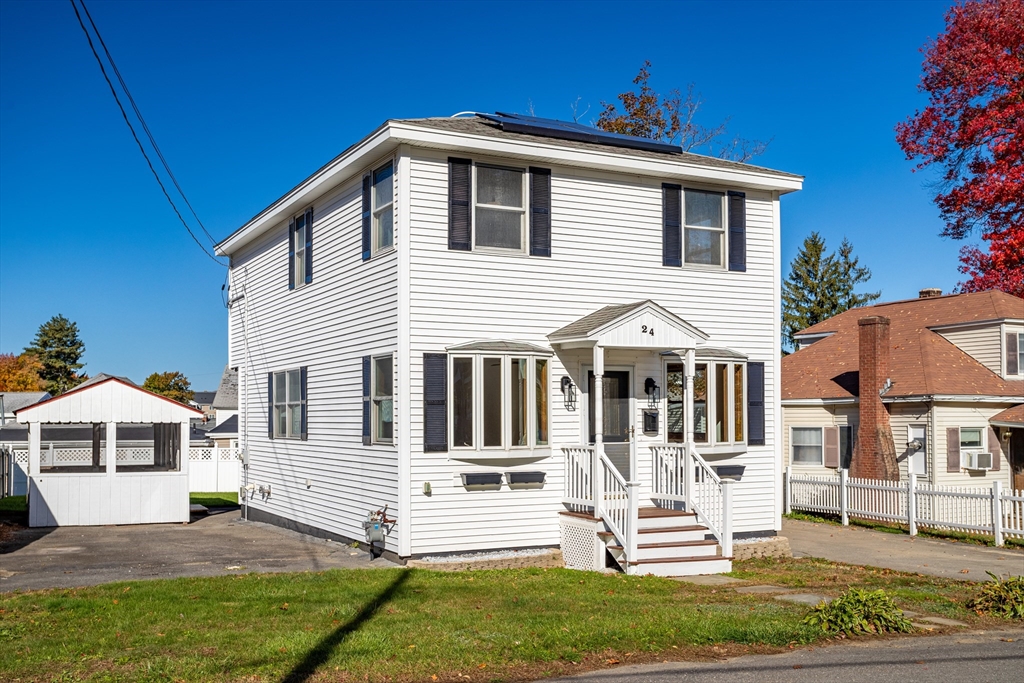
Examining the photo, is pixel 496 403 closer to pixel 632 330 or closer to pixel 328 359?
pixel 632 330

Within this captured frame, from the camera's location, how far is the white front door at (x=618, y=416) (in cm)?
1551

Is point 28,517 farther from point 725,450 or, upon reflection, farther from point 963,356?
point 963,356

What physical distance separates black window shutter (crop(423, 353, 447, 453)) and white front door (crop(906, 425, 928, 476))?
49.5ft

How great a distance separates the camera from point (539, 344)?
49.2 feet

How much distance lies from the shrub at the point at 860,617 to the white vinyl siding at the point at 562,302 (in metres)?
5.50

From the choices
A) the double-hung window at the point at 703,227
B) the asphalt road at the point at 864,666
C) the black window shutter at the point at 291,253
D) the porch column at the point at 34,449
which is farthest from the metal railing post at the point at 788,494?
the porch column at the point at 34,449

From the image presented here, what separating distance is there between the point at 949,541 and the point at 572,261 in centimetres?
1038

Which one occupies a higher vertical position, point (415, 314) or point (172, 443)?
point (415, 314)

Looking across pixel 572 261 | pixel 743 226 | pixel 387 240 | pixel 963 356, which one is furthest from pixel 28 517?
pixel 963 356

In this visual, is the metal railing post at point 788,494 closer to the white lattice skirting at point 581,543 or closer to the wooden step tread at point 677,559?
the wooden step tread at point 677,559

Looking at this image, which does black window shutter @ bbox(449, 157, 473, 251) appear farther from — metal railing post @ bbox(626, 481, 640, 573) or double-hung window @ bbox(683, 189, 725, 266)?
metal railing post @ bbox(626, 481, 640, 573)

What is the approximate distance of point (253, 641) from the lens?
349 inches

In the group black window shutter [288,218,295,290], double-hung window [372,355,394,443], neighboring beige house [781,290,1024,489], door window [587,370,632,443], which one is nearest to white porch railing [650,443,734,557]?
door window [587,370,632,443]

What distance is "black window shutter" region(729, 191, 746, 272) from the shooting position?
16750 mm
